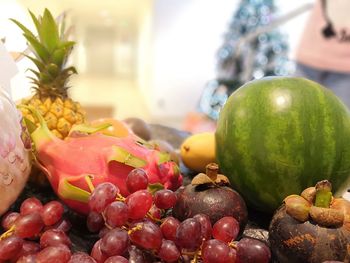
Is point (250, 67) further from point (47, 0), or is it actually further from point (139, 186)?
point (139, 186)

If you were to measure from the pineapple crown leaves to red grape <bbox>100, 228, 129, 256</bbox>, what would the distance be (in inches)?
15.9

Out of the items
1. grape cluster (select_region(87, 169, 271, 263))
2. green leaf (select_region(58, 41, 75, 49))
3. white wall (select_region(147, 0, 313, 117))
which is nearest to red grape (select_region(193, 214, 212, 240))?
grape cluster (select_region(87, 169, 271, 263))

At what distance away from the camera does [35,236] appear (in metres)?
0.47

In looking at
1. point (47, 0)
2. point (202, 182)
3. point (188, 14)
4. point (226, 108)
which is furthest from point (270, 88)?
point (188, 14)

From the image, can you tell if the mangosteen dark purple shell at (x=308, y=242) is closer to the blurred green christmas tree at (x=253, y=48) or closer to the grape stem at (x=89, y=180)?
the grape stem at (x=89, y=180)

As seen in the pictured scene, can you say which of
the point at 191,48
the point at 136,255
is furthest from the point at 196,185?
the point at 191,48

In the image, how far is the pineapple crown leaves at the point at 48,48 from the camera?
Result: 676mm

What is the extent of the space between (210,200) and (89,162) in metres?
0.18

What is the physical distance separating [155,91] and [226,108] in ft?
14.2

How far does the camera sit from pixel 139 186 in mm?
476

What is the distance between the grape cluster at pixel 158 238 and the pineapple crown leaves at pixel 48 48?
0.34 metres

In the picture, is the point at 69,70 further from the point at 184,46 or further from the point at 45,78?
the point at 184,46

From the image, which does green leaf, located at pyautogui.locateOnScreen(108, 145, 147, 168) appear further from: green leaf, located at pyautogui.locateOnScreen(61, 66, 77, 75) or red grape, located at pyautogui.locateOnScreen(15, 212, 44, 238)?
green leaf, located at pyautogui.locateOnScreen(61, 66, 77, 75)

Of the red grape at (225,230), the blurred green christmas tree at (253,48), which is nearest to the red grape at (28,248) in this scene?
the red grape at (225,230)
